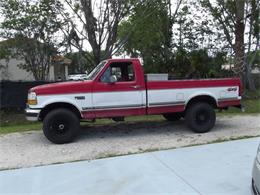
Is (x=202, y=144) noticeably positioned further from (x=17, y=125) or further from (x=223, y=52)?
(x=223, y=52)

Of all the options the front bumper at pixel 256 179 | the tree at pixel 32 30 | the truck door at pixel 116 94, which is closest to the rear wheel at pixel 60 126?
the truck door at pixel 116 94

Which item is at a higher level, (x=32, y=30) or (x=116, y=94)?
(x=32, y=30)

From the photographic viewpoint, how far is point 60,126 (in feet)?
29.9

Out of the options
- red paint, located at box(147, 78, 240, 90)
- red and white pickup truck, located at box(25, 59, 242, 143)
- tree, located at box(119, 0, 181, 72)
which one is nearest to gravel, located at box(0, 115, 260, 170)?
red and white pickup truck, located at box(25, 59, 242, 143)

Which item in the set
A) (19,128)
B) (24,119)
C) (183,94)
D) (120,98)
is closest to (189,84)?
(183,94)

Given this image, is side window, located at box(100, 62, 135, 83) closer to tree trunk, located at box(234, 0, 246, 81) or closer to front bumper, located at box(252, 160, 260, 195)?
front bumper, located at box(252, 160, 260, 195)

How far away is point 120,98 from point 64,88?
132cm

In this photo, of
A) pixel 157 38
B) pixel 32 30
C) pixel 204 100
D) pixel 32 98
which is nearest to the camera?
pixel 32 98

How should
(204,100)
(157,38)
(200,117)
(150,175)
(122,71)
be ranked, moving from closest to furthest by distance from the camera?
1. (150,175)
2. (122,71)
3. (200,117)
4. (204,100)
5. (157,38)

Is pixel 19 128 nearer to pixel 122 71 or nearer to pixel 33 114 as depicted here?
pixel 33 114

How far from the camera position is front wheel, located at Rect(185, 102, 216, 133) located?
32.4ft

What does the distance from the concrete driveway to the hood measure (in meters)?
2.23

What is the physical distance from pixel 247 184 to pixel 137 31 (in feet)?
57.1

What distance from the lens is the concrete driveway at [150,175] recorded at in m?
5.62
